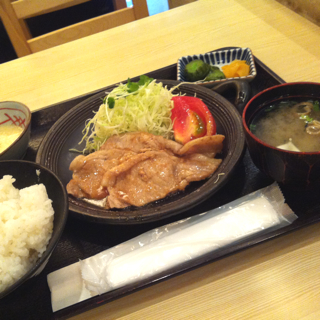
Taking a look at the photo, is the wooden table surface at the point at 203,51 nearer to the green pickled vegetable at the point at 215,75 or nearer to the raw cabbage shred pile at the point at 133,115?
the green pickled vegetable at the point at 215,75

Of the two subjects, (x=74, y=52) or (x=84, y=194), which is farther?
(x=74, y=52)

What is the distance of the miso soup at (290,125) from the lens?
46.0 inches

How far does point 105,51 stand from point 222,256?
7.21ft

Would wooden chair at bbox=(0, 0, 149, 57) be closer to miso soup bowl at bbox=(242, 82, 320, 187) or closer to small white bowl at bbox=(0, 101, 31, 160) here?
small white bowl at bbox=(0, 101, 31, 160)

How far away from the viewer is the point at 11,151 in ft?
4.98

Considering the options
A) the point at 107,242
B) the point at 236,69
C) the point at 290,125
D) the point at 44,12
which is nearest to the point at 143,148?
the point at 107,242

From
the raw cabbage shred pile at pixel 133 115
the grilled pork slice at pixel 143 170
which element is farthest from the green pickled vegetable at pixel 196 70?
the grilled pork slice at pixel 143 170

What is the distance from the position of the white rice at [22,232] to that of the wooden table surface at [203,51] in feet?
0.99

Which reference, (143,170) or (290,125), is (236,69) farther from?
(143,170)

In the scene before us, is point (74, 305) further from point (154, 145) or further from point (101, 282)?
point (154, 145)

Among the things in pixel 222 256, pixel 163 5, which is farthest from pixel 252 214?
pixel 163 5

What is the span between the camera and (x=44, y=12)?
9.30ft

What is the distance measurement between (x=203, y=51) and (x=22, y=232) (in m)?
1.98

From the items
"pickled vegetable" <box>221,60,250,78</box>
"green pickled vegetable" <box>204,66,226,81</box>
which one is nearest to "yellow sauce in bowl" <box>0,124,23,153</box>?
"green pickled vegetable" <box>204,66,226,81</box>
